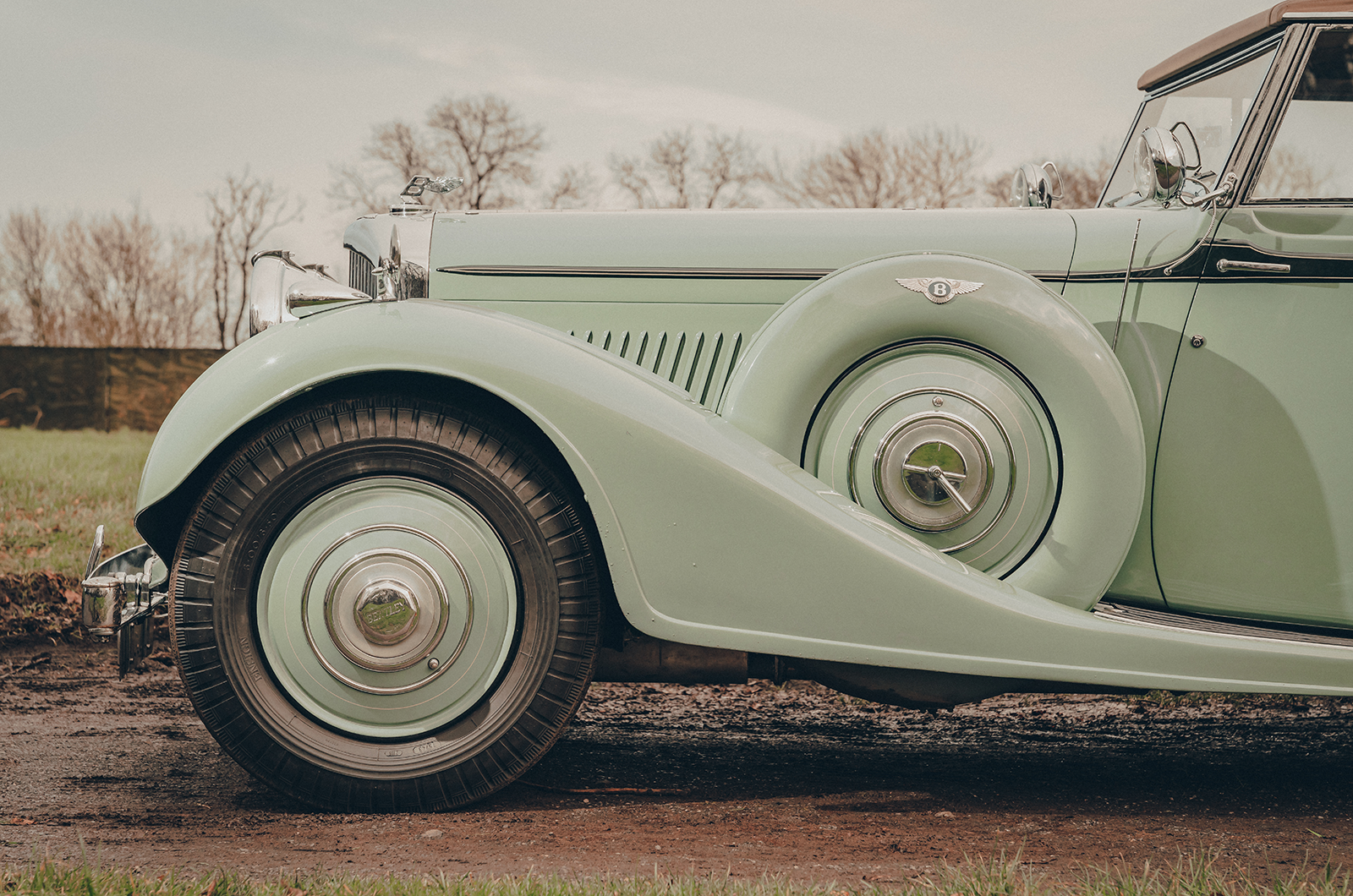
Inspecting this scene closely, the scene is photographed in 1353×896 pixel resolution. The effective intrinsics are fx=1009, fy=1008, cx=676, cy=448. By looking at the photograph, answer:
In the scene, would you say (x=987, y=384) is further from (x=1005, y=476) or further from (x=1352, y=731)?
(x=1352, y=731)

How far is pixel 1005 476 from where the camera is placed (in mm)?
2520

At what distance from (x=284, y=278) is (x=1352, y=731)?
12.2 ft

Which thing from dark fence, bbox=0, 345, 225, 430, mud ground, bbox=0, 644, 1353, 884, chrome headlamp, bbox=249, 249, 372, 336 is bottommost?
dark fence, bbox=0, 345, 225, 430

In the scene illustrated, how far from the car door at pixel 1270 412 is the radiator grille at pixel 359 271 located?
2.34 metres

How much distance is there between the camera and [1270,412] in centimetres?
261

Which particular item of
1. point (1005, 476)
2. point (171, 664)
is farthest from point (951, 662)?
point (171, 664)

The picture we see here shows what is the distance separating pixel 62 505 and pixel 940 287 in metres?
5.86

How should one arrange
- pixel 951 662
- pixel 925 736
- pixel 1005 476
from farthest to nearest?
pixel 925 736 < pixel 1005 476 < pixel 951 662

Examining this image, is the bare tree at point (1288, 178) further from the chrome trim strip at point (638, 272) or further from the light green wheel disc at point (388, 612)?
the light green wheel disc at point (388, 612)

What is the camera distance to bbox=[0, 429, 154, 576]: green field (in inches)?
196

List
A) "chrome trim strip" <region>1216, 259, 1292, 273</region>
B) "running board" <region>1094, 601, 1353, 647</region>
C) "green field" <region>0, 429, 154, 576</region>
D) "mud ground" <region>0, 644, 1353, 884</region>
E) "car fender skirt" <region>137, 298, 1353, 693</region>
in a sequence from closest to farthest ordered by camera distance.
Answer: "mud ground" <region>0, 644, 1353, 884</region>, "car fender skirt" <region>137, 298, 1353, 693</region>, "running board" <region>1094, 601, 1353, 647</region>, "chrome trim strip" <region>1216, 259, 1292, 273</region>, "green field" <region>0, 429, 154, 576</region>

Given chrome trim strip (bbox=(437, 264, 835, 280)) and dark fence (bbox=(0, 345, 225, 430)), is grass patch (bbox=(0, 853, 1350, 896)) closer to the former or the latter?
chrome trim strip (bbox=(437, 264, 835, 280))

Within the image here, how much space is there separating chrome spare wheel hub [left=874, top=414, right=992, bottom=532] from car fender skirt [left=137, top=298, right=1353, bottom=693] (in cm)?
27

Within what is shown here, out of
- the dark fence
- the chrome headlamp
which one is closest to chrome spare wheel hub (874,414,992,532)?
the chrome headlamp
